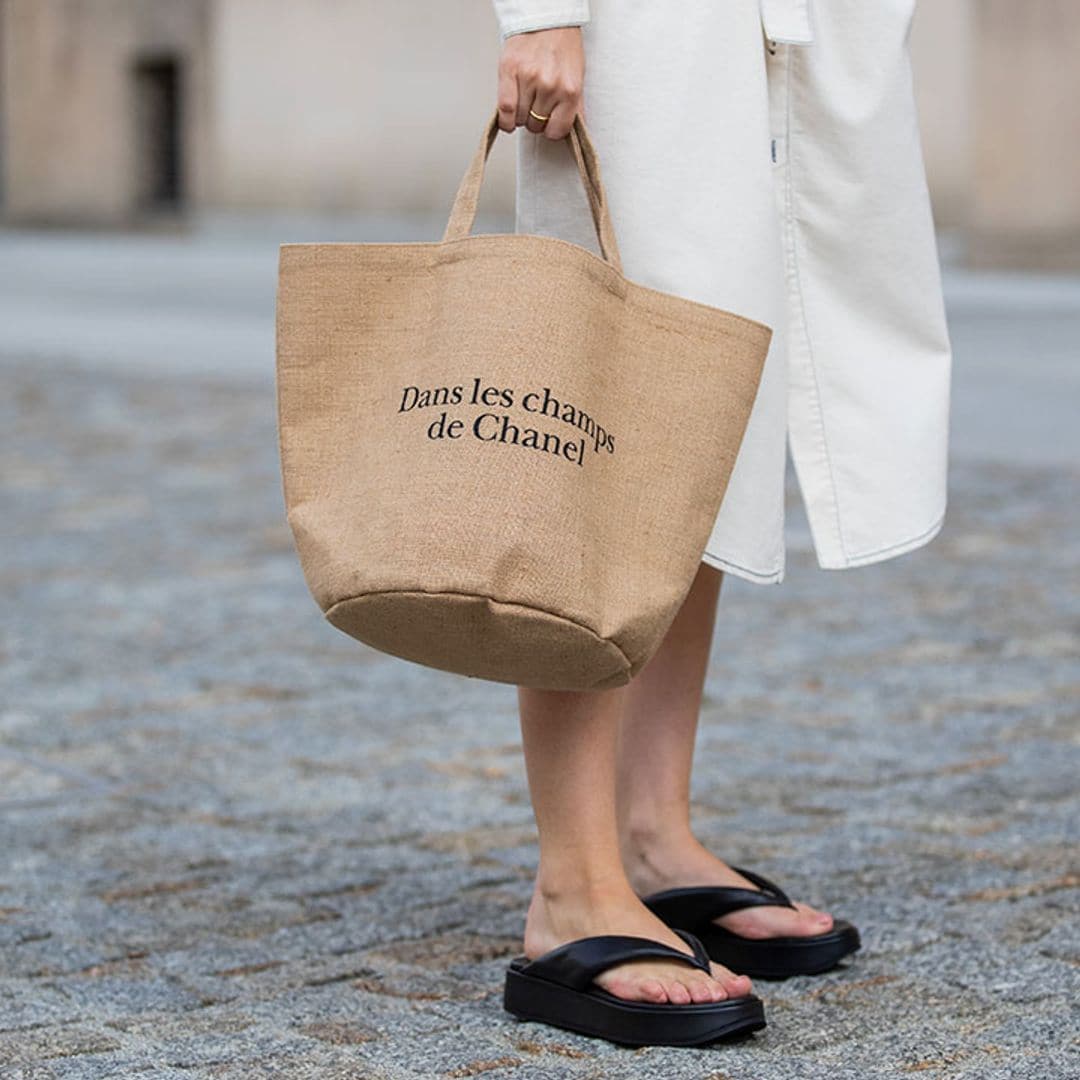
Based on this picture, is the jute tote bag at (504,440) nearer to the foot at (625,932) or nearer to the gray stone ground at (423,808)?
the foot at (625,932)

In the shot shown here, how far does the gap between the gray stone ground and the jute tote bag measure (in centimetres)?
48

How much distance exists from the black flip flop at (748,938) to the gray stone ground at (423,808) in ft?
0.12

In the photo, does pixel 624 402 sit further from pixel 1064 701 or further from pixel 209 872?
pixel 1064 701

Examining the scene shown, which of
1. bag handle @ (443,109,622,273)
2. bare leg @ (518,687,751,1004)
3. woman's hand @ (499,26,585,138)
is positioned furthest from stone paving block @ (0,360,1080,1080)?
woman's hand @ (499,26,585,138)

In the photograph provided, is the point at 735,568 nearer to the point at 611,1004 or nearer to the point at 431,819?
the point at 611,1004

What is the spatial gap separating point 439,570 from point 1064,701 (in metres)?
2.34

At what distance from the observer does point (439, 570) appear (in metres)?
2.10

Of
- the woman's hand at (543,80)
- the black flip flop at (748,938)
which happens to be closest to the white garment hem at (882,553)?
the black flip flop at (748,938)

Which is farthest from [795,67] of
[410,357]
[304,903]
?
[304,903]

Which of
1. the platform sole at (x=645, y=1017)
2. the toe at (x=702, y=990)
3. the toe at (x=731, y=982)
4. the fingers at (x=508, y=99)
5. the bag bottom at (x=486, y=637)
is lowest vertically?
the platform sole at (x=645, y=1017)

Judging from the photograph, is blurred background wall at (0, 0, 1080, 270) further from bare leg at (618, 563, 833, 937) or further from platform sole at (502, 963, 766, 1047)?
platform sole at (502, 963, 766, 1047)

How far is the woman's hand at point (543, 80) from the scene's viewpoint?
7.61 ft

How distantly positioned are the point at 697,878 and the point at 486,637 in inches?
26.5

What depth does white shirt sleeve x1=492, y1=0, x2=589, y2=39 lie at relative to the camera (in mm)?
2334
